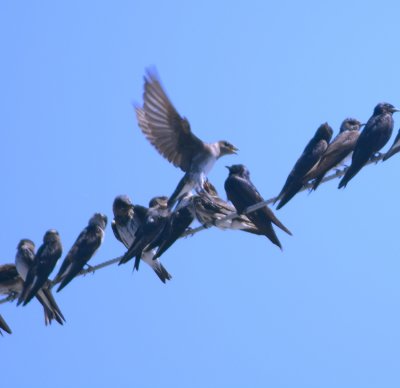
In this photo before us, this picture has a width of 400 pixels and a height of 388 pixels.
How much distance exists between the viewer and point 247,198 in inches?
501

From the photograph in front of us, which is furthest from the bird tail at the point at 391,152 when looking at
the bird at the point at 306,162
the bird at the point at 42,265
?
the bird at the point at 42,265

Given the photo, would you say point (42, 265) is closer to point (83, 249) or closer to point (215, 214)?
point (83, 249)

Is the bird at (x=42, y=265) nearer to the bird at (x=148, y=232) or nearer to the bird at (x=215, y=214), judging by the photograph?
the bird at (x=148, y=232)

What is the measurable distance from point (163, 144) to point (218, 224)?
1268 mm

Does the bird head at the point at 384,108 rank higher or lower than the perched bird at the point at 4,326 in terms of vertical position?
higher

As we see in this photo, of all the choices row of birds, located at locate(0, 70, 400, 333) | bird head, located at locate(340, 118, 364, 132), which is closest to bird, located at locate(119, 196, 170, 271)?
row of birds, located at locate(0, 70, 400, 333)

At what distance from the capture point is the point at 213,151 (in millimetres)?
13555

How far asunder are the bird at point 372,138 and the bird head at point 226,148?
1.60 meters

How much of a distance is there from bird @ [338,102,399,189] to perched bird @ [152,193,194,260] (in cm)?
162

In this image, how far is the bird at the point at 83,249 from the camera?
12781 millimetres

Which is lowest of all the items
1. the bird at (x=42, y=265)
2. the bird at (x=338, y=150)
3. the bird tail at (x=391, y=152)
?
the bird at (x=42, y=265)

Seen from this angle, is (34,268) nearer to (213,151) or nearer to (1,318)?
(1,318)

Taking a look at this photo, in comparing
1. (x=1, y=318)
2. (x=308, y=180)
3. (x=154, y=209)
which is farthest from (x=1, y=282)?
(x=308, y=180)

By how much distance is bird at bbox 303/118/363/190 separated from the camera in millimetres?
11938
